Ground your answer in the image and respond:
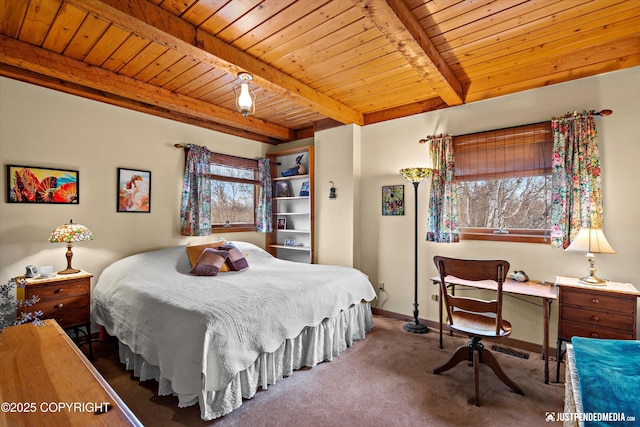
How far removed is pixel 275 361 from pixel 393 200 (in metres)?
2.43

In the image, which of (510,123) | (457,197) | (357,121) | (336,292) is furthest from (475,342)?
(357,121)

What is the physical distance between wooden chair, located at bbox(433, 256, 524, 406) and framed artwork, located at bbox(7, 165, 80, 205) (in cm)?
358

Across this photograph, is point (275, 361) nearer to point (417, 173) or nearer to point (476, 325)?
point (476, 325)

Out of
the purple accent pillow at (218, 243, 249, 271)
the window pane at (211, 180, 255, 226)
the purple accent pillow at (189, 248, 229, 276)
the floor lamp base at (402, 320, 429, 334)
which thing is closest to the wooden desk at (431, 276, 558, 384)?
the floor lamp base at (402, 320, 429, 334)

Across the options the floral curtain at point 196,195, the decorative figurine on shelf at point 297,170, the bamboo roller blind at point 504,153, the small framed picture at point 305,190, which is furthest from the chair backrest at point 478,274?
the floral curtain at point 196,195

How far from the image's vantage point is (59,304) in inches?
104

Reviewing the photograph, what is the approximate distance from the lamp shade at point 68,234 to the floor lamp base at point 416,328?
344cm

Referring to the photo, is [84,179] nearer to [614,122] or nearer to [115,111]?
[115,111]

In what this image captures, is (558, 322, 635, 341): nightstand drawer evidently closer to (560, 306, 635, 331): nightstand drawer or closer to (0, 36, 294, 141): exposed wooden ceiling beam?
(560, 306, 635, 331): nightstand drawer

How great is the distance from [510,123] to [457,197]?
36.1 inches

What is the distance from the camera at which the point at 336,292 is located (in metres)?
2.93

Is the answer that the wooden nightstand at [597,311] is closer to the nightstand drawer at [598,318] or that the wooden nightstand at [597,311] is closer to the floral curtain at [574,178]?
the nightstand drawer at [598,318]

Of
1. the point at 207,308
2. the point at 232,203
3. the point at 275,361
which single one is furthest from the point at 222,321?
the point at 232,203

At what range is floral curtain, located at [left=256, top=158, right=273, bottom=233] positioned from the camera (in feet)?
15.8
